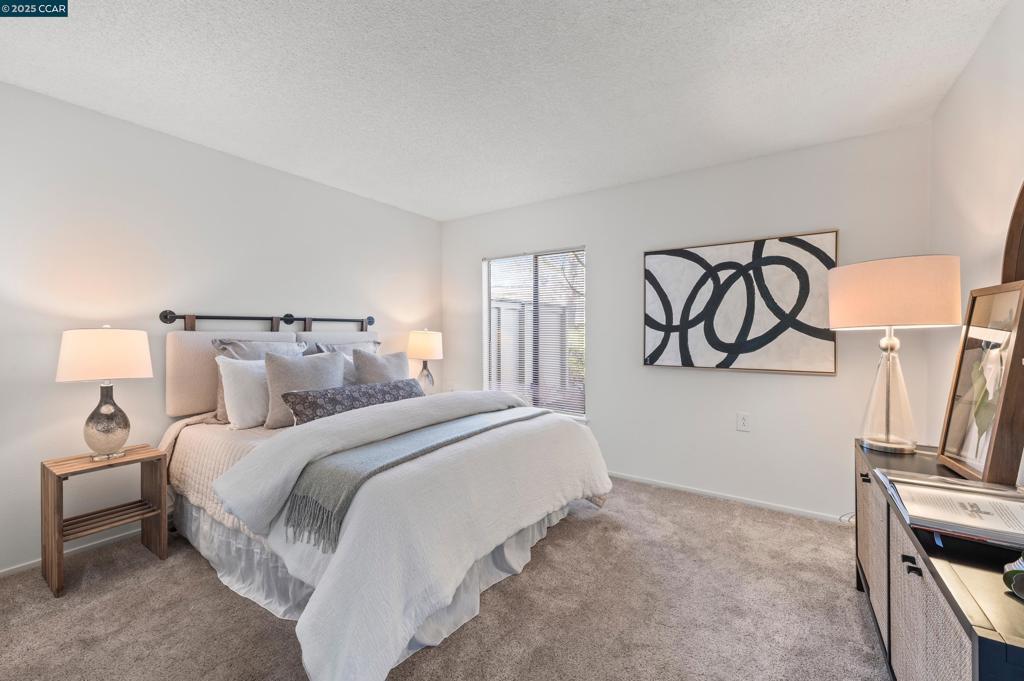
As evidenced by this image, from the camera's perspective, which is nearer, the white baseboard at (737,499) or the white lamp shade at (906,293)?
the white lamp shade at (906,293)

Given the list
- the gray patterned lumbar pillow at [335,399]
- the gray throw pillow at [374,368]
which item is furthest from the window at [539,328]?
the gray patterned lumbar pillow at [335,399]

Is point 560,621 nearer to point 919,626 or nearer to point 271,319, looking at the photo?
point 919,626

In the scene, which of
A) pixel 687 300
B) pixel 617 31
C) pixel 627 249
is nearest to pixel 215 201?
pixel 617 31

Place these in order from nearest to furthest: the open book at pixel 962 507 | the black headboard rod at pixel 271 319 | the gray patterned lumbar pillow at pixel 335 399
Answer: the open book at pixel 962 507, the gray patterned lumbar pillow at pixel 335 399, the black headboard rod at pixel 271 319

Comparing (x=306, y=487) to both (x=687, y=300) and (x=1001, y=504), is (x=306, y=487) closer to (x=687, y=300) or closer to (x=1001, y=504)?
(x=1001, y=504)

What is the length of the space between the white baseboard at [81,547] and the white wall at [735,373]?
3.32 meters

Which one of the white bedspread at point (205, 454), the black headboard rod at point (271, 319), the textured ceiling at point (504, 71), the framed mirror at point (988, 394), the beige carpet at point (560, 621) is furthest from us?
the black headboard rod at point (271, 319)

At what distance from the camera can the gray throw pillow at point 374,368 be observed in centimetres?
314

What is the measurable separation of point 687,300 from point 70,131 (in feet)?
13.1

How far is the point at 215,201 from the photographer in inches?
119

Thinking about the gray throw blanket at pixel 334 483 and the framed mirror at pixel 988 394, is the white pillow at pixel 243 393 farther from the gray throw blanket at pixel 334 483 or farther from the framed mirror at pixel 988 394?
the framed mirror at pixel 988 394

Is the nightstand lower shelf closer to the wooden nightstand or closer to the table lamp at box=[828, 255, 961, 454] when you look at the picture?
the wooden nightstand

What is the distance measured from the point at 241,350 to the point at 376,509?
6.36ft

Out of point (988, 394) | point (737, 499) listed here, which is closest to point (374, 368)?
point (737, 499)
